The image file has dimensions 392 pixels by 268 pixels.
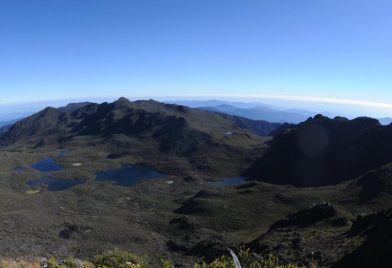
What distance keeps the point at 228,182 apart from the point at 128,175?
29.2 meters

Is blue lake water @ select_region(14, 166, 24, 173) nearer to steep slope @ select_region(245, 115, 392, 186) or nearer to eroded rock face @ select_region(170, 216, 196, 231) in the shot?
steep slope @ select_region(245, 115, 392, 186)

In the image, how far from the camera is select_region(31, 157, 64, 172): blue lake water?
124375mm

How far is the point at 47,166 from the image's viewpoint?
422 feet

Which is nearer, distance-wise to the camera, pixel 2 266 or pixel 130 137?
pixel 2 266

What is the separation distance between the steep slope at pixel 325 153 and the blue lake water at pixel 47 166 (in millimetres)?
58030

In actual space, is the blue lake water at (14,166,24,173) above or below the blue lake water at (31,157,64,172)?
above

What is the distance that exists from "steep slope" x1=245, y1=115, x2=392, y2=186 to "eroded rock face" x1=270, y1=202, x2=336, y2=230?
5200 centimetres

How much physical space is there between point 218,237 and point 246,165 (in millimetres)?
76433

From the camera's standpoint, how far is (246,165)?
12481 centimetres

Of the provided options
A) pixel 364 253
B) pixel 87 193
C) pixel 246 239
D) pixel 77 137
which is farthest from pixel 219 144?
pixel 364 253

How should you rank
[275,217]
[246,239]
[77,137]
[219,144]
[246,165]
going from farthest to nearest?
[77,137], [219,144], [246,165], [275,217], [246,239]

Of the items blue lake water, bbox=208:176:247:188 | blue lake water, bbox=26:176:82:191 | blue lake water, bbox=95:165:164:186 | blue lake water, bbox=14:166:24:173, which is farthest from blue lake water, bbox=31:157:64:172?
blue lake water, bbox=208:176:247:188

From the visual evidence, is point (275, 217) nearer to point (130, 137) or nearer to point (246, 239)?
point (246, 239)

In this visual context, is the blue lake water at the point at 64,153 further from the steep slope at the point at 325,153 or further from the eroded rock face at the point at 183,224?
the eroded rock face at the point at 183,224
